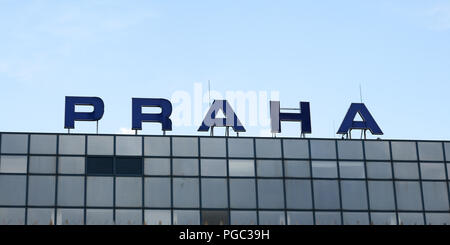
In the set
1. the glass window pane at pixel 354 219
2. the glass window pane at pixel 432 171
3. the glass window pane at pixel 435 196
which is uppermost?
the glass window pane at pixel 432 171

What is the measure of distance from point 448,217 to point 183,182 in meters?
22.0

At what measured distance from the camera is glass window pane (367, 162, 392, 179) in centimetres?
7569

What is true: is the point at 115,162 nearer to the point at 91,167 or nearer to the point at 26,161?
the point at 91,167

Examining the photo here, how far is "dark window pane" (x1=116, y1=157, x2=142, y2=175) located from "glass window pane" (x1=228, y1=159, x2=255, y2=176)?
289 inches

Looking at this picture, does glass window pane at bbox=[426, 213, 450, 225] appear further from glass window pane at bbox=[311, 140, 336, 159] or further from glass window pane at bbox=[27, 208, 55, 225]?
glass window pane at bbox=[27, 208, 55, 225]

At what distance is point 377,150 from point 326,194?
243 inches

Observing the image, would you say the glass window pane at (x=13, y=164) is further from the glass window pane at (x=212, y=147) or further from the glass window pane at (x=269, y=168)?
the glass window pane at (x=269, y=168)

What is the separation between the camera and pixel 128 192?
7219 cm

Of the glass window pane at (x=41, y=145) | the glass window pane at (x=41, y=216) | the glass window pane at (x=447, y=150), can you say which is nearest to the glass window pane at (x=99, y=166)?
the glass window pane at (x=41, y=145)

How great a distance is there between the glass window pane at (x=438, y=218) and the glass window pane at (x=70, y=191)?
92.0 feet

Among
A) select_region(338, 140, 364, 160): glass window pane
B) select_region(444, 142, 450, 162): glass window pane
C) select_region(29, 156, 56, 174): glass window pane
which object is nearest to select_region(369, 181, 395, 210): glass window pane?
select_region(338, 140, 364, 160): glass window pane

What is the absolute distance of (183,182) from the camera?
240ft

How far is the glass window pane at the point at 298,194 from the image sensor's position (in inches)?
2901
